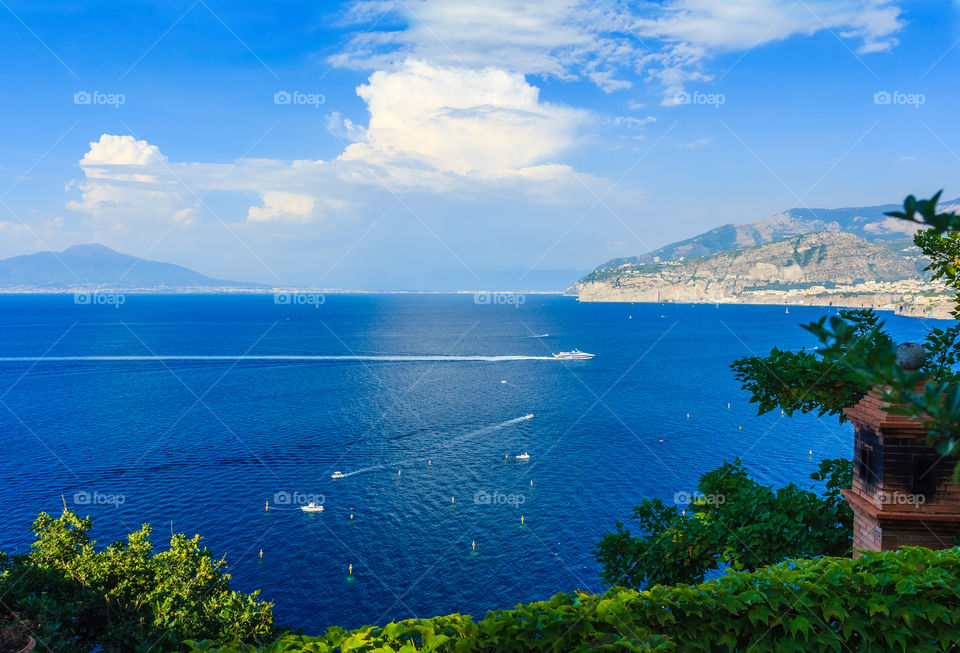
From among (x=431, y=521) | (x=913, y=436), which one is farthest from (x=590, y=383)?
(x=913, y=436)

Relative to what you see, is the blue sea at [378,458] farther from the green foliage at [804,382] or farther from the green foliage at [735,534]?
the green foliage at [804,382]

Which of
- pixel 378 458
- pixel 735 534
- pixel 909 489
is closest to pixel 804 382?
pixel 909 489

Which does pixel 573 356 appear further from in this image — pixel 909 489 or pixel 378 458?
pixel 909 489

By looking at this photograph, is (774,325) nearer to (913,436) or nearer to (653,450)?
(653,450)

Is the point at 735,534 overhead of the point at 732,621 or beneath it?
beneath

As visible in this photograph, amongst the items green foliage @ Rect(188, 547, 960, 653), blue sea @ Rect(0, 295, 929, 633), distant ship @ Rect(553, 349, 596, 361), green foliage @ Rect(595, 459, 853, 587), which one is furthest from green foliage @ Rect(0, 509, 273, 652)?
distant ship @ Rect(553, 349, 596, 361)

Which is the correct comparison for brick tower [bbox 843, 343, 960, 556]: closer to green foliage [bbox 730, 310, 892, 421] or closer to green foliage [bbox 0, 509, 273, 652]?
green foliage [bbox 730, 310, 892, 421]

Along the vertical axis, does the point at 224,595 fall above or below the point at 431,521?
above
